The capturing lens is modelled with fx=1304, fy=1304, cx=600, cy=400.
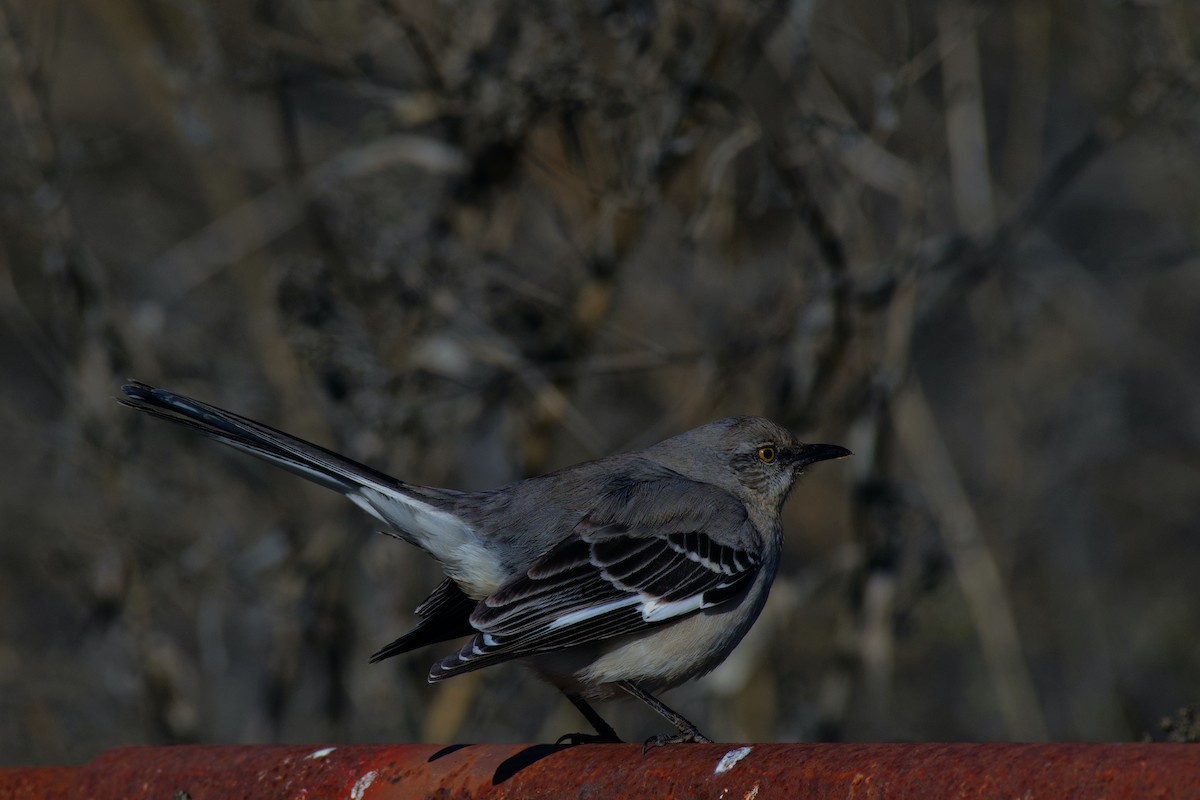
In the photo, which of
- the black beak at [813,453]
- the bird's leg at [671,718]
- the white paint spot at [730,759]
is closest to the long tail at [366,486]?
the bird's leg at [671,718]

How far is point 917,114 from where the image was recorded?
732cm

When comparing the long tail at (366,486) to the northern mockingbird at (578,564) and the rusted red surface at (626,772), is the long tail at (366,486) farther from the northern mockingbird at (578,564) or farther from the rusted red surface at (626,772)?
the rusted red surface at (626,772)

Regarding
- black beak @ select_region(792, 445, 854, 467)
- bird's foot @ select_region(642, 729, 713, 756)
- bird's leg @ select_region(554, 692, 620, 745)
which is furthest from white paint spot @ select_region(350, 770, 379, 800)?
black beak @ select_region(792, 445, 854, 467)

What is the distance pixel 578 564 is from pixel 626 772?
121 centimetres

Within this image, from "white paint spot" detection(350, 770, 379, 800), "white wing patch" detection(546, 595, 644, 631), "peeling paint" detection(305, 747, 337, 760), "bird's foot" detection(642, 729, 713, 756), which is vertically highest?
"white wing patch" detection(546, 595, 644, 631)

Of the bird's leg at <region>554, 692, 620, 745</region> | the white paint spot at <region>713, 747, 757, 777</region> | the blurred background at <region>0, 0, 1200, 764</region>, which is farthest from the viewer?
the blurred background at <region>0, 0, 1200, 764</region>

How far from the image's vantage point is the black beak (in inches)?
173

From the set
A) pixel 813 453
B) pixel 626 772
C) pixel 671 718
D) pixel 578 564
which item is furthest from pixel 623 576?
pixel 626 772

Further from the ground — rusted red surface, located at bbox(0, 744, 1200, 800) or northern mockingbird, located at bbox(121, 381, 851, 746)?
northern mockingbird, located at bbox(121, 381, 851, 746)

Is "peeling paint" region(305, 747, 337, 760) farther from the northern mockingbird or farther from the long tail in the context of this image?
the long tail

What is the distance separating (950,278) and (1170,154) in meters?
1.00

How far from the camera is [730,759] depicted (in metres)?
2.38

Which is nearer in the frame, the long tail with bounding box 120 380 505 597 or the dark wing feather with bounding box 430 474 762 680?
the long tail with bounding box 120 380 505 597

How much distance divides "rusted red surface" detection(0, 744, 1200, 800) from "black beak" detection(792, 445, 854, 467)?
1.90 meters
